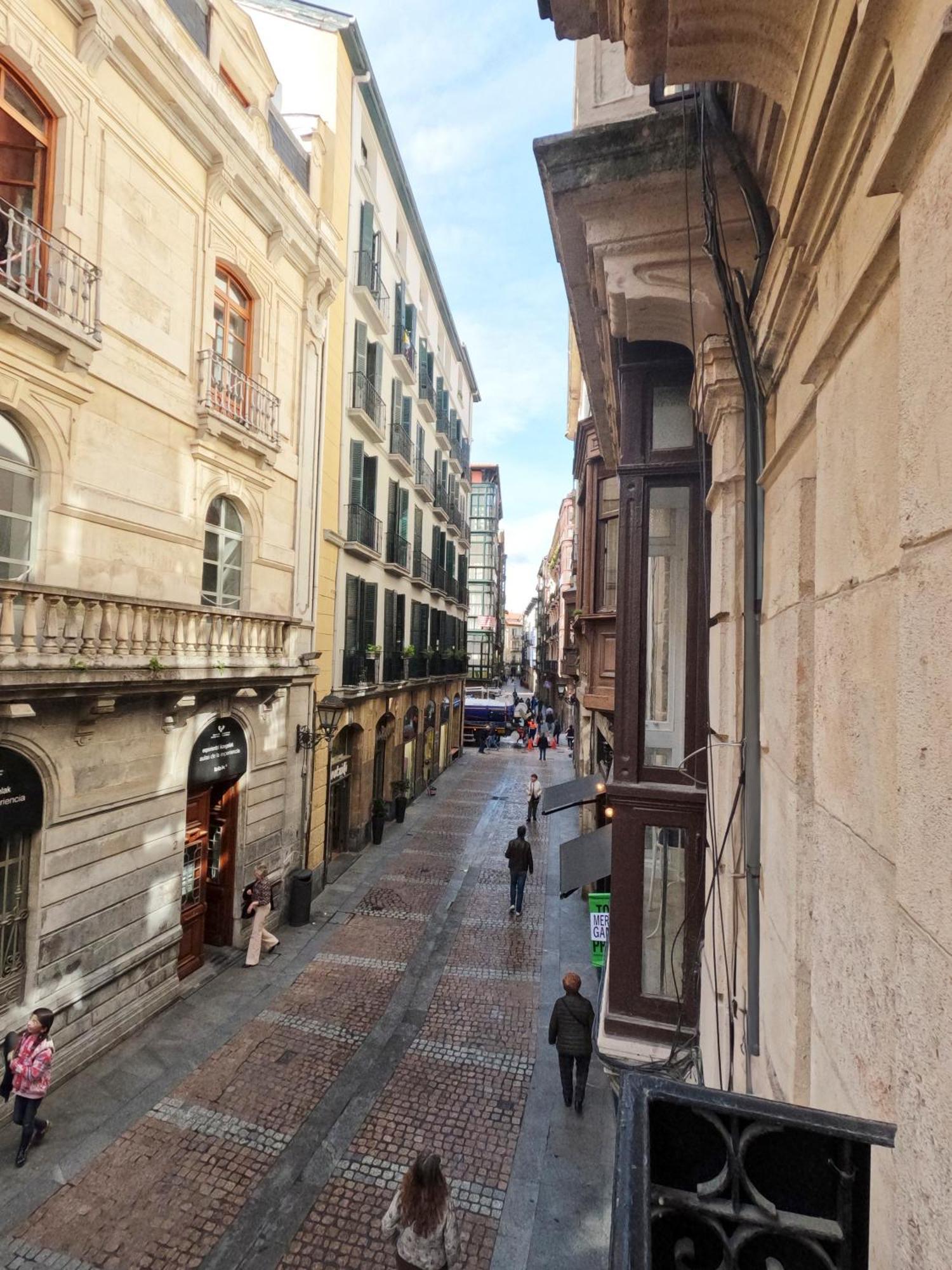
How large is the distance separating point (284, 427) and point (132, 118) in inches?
198

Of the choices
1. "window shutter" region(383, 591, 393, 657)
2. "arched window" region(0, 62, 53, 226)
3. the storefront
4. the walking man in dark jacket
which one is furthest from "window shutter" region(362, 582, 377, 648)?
the walking man in dark jacket

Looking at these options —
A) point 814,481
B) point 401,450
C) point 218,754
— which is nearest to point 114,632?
point 218,754

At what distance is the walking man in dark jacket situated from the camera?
280 inches

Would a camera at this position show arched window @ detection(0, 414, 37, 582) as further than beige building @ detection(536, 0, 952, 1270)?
Yes

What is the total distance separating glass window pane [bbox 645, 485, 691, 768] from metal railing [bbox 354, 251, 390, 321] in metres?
12.6

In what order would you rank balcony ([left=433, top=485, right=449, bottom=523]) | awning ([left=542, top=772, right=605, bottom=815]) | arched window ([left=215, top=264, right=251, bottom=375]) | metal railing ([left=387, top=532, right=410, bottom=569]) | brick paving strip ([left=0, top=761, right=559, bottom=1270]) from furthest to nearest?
balcony ([left=433, top=485, right=449, bottom=523]) → metal railing ([left=387, top=532, right=410, bottom=569]) → arched window ([left=215, top=264, right=251, bottom=375]) → awning ([left=542, top=772, right=605, bottom=815]) → brick paving strip ([left=0, top=761, right=559, bottom=1270])

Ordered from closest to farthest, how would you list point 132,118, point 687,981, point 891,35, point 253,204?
point 891,35
point 687,981
point 132,118
point 253,204

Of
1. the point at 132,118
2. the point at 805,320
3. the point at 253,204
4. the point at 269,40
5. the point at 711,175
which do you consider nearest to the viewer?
the point at 805,320

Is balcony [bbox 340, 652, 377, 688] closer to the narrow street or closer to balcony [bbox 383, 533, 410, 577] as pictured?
balcony [bbox 383, 533, 410, 577]

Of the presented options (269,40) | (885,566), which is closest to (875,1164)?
(885,566)

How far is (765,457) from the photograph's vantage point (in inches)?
143

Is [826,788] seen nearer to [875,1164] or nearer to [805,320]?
[875,1164]

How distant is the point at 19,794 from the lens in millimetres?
7207

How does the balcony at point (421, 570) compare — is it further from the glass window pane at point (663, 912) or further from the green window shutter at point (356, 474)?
the glass window pane at point (663, 912)
